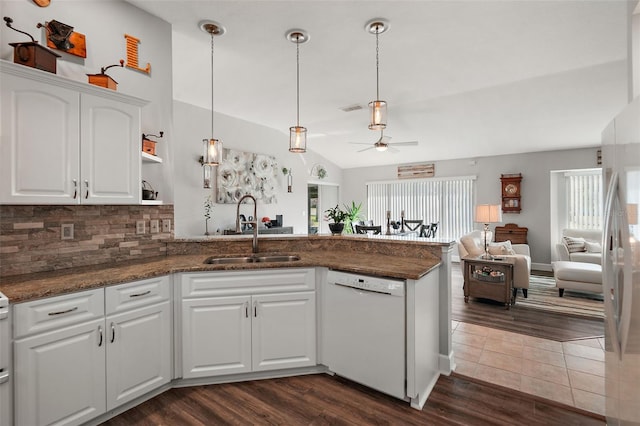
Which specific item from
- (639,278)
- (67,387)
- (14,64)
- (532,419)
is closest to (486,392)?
(532,419)

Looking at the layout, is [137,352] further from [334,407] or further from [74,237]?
[334,407]

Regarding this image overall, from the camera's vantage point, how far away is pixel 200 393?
87.2 inches

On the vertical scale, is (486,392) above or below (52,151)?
→ below

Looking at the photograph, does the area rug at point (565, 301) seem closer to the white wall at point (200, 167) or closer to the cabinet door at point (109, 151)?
the white wall at point (200, 167)

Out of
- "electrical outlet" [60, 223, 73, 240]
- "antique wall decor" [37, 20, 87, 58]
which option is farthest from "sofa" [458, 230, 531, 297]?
"antique wall decor" [37, 20, 87, 58]

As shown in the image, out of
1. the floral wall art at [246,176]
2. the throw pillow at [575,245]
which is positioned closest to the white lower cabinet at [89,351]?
the floral wall art at [246,176]

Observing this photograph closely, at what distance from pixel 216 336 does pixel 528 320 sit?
11.4 feet

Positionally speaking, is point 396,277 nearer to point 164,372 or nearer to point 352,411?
point 352,411

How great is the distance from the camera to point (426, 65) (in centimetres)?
364

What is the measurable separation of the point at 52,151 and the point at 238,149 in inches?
162

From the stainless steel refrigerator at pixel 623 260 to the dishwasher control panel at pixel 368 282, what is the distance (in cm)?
102

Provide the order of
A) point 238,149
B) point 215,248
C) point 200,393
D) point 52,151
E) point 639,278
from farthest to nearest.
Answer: point 238,149, point 215,248, point 200,393, point 52,151, point 639,278

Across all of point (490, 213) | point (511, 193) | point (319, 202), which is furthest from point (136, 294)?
point (511, 193)

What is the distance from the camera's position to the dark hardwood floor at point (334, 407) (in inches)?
75.8
